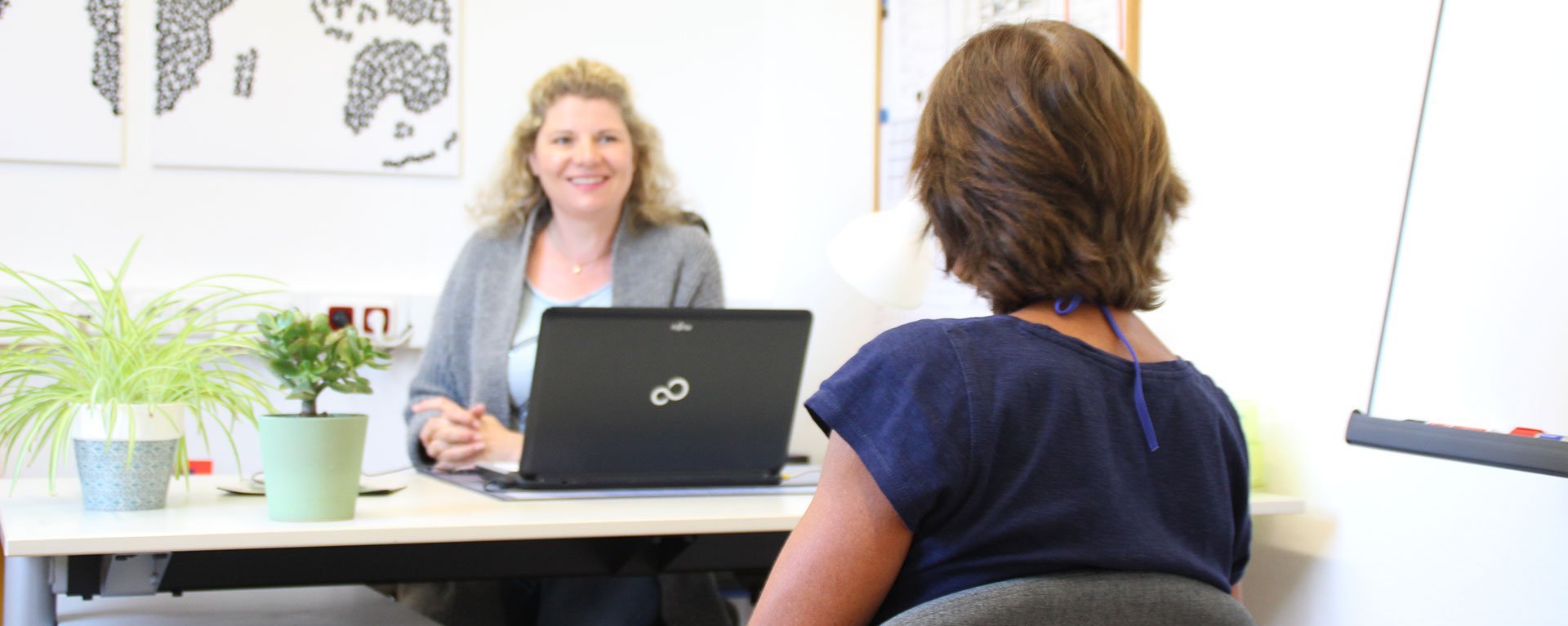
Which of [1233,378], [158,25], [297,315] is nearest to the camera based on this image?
[297,315]

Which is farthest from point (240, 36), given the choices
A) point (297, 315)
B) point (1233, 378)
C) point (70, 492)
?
point (1233, 378)

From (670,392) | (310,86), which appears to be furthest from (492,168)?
(670,392)

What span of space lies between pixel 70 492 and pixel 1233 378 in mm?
1719

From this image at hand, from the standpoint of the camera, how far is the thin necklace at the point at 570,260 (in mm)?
2559

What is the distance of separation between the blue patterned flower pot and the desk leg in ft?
0.38

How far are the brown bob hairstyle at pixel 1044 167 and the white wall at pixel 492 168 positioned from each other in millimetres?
2139

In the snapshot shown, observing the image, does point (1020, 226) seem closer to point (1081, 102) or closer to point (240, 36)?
point (1081, 102)

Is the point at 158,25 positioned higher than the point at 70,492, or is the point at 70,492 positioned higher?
the point at 158,25

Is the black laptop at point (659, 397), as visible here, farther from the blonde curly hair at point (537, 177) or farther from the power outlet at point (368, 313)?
the power outlet at point (368, 313)

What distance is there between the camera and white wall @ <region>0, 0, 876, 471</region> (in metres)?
2.87

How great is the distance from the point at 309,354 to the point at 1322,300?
139 cm

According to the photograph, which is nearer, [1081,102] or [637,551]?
[1081,102]

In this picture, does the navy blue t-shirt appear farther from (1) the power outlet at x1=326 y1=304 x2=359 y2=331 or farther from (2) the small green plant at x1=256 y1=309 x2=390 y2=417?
(1) the power outlet at x1=326 y1=304 x2=359 y2=331

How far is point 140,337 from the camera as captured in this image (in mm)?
1532
